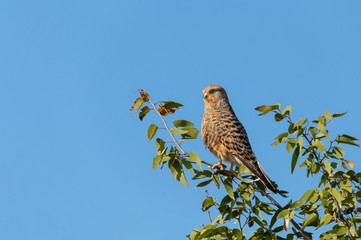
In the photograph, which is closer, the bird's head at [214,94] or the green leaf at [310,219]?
the green leaf at [310,219]

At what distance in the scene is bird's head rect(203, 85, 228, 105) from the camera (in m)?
6.81

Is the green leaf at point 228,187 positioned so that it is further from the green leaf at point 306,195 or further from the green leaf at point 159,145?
the green leaf at point 159,145

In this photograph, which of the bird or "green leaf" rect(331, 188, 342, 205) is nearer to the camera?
"green leaf" rect(331, 188, 342, 205)

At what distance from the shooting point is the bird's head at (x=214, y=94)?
22.4 feet

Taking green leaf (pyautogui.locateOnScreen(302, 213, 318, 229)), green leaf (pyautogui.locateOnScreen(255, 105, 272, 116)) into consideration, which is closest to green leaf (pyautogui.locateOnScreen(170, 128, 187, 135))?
green leaf (pyautogui.locateOnScreen(255, 105, 272, 116))

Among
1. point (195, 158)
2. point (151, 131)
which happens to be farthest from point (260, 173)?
point (151, 131)

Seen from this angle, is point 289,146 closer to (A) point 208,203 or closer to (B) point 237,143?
(A) point 208,203

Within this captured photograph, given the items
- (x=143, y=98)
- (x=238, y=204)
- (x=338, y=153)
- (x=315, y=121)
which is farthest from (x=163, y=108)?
(x=338, y=153)

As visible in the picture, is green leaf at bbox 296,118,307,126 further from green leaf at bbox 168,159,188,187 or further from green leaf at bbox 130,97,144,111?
green leaf at bbox 130,97,144,111

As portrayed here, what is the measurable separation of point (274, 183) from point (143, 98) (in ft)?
6.35

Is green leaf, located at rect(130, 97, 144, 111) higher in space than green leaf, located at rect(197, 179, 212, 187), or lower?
higher

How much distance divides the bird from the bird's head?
0.40m

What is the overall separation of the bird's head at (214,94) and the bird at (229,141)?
0.40 meters

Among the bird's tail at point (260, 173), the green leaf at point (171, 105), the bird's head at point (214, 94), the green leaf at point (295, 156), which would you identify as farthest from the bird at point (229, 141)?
the green leaf at point (171, 105)
